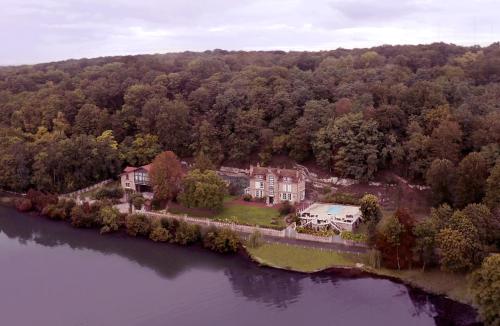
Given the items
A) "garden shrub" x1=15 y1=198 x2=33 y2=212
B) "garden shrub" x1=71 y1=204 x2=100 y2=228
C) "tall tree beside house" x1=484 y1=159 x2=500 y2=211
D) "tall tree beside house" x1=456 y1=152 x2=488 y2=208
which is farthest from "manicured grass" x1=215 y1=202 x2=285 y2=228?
"garden shrub" x1=15 y1=198 x2=33 y2=212

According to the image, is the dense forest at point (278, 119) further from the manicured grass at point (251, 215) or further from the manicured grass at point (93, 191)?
the manicured grass at point (251, 215)

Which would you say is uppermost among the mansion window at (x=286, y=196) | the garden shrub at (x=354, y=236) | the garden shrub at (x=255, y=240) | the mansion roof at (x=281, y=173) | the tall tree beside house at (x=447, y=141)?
the tall tree beside house at (x=447, y=141)

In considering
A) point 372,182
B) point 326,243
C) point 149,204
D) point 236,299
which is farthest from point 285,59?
point 236,299

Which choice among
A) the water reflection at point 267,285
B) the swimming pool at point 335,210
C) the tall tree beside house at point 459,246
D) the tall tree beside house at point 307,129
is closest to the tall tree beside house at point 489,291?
the tall tree beside house at point 459,246

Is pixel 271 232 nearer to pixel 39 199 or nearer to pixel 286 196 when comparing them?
pixel 286 196

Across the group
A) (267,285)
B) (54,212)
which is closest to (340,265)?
(267,285)

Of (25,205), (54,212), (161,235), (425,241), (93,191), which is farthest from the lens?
(93,191)
